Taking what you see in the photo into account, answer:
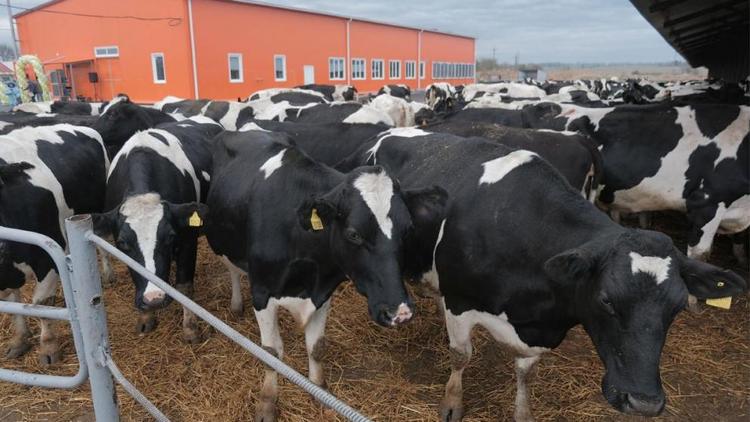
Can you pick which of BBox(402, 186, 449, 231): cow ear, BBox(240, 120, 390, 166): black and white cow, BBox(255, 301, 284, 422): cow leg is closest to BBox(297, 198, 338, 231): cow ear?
BBox(402, 186, 449, 231): cow ear

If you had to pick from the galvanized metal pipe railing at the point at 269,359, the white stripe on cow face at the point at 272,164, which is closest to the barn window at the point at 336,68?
the white stripe on cow face at the point at 272,164

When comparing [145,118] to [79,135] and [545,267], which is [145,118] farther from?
[545,267]

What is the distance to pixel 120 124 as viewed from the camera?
7270mm

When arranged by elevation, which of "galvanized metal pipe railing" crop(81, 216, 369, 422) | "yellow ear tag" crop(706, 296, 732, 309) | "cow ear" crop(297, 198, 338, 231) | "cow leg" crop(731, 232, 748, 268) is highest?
"cow ear" crop(297, 198, 338, 231)

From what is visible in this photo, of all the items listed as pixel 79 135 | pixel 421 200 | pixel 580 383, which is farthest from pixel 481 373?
pixel 79 135

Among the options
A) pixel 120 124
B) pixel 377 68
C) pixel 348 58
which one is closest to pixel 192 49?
pixel 348 58

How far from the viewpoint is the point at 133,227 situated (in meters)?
3.41

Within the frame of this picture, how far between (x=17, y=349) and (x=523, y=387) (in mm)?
3988

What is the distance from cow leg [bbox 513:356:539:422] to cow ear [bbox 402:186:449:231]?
1094 millimetres

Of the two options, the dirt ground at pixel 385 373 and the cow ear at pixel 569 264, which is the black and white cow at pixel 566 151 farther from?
the cow ear at pixel 569 264

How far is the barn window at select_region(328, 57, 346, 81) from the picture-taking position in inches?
1233

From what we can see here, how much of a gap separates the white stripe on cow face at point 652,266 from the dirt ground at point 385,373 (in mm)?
1731

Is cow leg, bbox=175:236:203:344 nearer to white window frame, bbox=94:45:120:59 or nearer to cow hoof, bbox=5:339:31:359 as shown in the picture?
cow hoof, bbox=5:339:31:359

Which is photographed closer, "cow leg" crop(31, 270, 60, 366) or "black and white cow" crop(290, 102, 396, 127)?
"cow leg" crop(31, 270, 60, 366)
